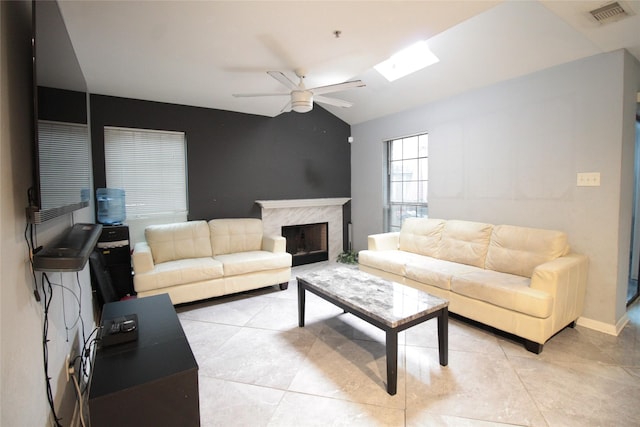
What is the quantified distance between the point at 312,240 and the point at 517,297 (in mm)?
3562

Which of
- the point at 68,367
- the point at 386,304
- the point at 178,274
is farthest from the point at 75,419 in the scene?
the point at 386,304

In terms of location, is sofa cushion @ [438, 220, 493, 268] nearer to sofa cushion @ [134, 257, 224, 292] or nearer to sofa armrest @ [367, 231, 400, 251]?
sofa armrest @ [367, 231, 400, 251]

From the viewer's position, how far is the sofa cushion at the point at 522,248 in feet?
9.29

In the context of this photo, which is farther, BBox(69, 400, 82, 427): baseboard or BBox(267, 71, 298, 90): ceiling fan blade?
BBox(267, 71, 298, 90): ceiling fan blade

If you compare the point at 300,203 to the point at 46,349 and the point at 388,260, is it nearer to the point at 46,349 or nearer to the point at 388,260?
the point at 388,260

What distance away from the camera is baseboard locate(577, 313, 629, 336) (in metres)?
2.71

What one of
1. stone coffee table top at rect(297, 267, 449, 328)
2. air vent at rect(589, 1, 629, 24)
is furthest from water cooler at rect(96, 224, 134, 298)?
A: air vent at rect(589, 1, 629, 24)

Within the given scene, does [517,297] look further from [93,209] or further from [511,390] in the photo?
[93,209]

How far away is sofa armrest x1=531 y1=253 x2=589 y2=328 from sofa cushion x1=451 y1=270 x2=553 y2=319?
0.08 m

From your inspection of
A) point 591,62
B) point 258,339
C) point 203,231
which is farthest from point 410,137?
point 258,339

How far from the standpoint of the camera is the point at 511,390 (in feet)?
6.48

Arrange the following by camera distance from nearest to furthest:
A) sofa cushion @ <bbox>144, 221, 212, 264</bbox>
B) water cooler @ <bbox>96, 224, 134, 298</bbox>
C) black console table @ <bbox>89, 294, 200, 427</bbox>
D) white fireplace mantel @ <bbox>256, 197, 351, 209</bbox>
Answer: black console table @ <bbox>89, 294, 200, 427</bbox> < water cooler @ <bbox>96, 224, 134, 298</bbox> < sofa cushion @ <bbox>144, 221, 212, 264</bbox> < white fireplace mantel @ <bbox>256, 197, 351, 209</bbox>

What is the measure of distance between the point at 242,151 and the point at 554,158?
12.7 feet

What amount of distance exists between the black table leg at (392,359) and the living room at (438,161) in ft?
5.54
